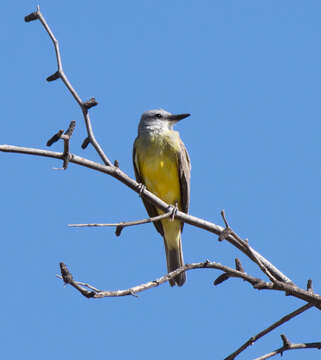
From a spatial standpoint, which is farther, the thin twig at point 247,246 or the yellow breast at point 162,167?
the yellow breast at point 162,167

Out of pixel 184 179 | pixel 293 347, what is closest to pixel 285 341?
pixel 293 347

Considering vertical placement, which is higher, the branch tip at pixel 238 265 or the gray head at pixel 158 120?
the gray head at pixel 158 120

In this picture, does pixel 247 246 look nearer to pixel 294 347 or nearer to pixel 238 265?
pixel 238 265

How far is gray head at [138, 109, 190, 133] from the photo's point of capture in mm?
9602

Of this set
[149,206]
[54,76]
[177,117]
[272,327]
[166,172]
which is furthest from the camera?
[177,117]

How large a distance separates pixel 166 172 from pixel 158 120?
1235 millimetres

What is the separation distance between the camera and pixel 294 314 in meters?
3.85

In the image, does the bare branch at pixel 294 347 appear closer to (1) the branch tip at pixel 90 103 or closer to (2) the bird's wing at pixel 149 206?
(1) the branch tip at pixel 90 103

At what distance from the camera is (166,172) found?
8.88 meters

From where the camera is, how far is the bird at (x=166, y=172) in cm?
891

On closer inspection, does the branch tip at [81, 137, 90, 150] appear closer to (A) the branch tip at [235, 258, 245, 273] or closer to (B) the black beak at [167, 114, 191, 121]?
(A) the branch tip at [235, 258, 245, 273]

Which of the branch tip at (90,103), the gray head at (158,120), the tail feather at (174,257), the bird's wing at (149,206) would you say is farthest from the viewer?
the gray head at (158,120)

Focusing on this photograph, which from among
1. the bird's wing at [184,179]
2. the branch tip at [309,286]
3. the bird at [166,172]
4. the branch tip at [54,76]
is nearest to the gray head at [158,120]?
the bird at [166,172]

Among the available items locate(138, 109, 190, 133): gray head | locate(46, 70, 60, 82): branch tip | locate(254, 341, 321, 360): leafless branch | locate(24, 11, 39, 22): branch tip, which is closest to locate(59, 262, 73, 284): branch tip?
locate(254, 341, 321, 360): leafless branch
